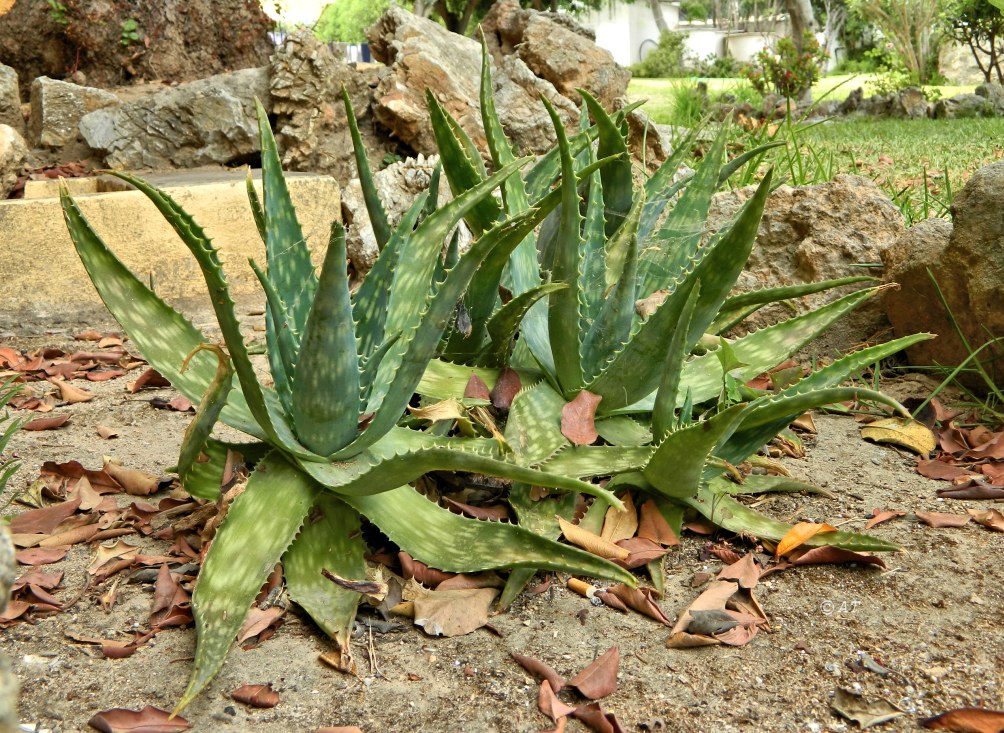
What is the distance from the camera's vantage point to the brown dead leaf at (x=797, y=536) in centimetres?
188

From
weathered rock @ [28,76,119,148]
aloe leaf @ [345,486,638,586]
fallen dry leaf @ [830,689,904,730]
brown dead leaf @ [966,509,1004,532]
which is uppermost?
weathered rock @ [28,76,119,148]

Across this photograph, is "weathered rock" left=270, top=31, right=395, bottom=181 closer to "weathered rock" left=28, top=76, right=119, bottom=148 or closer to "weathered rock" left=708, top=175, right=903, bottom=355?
"weathered rock" left=28, top=76, right=119, bottom=148

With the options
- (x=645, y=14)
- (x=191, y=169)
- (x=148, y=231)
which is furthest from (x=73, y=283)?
(x=645, y=14)

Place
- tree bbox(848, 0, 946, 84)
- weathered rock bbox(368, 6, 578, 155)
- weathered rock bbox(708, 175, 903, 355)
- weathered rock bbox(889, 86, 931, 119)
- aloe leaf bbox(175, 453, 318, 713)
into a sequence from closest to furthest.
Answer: aloe leaf bbox(175, 453, 318, 713), weathered rock bbox(708, 175, 903, 355), weathered rock bbox(368, 6, 578, 155), weathered rock bbox(889, 86, 931, 119), tree bbox(848, 0, 946, 84)

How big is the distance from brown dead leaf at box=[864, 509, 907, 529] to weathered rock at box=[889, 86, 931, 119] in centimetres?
851

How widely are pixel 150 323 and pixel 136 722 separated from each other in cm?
78

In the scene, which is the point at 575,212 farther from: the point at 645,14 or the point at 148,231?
the point at 645,14

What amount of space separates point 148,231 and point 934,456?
307 centimetres

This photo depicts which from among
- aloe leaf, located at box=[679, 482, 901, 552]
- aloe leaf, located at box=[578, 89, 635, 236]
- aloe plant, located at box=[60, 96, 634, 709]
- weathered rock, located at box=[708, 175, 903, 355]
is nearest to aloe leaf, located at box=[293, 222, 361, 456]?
aloe plant, located at box=[60, 96, 634, 709]

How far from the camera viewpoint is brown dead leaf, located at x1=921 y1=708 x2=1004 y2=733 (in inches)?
54.7

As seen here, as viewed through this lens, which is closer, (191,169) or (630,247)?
(630,247)

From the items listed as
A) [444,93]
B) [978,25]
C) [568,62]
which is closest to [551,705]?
[444,93]

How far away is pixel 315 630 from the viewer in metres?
1.67

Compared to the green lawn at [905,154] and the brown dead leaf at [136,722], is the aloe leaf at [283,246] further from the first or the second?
the green lawn at [905,154]
